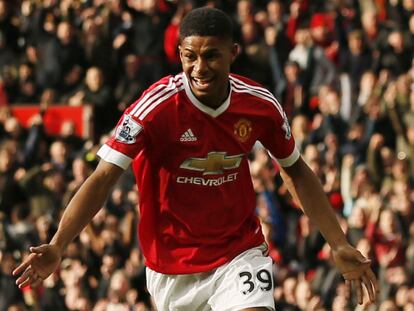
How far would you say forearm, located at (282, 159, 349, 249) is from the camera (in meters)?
8.75

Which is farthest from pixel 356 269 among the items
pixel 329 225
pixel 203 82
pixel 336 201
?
pixel 336 201

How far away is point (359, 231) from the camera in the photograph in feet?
51.1

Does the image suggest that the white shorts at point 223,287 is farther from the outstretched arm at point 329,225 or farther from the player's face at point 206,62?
the player's face at point 206,62

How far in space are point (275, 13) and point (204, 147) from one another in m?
11.2

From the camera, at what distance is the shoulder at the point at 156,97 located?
8.27 meters

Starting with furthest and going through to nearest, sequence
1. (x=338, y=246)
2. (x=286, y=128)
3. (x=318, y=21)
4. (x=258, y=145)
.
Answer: (x=318, y=21), (x=258, y=145), (x=286, y=128), (x=338, y=246)

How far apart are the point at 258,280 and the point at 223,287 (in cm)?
22

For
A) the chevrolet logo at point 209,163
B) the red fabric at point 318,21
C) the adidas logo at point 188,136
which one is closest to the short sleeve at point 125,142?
the adidas logo at point 188,136

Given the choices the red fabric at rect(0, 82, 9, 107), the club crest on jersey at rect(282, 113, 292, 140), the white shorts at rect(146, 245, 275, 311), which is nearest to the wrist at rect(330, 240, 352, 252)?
the white shorts at rect(146, 245, 275, 311)

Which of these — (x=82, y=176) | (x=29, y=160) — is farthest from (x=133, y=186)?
(x=29, y=160)

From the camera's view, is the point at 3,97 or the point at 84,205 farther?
the point at 3,97

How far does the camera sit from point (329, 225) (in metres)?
8.77

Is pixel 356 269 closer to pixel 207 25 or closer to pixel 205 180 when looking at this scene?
pixel 205 180

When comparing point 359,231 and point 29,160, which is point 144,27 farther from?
point 359,231
